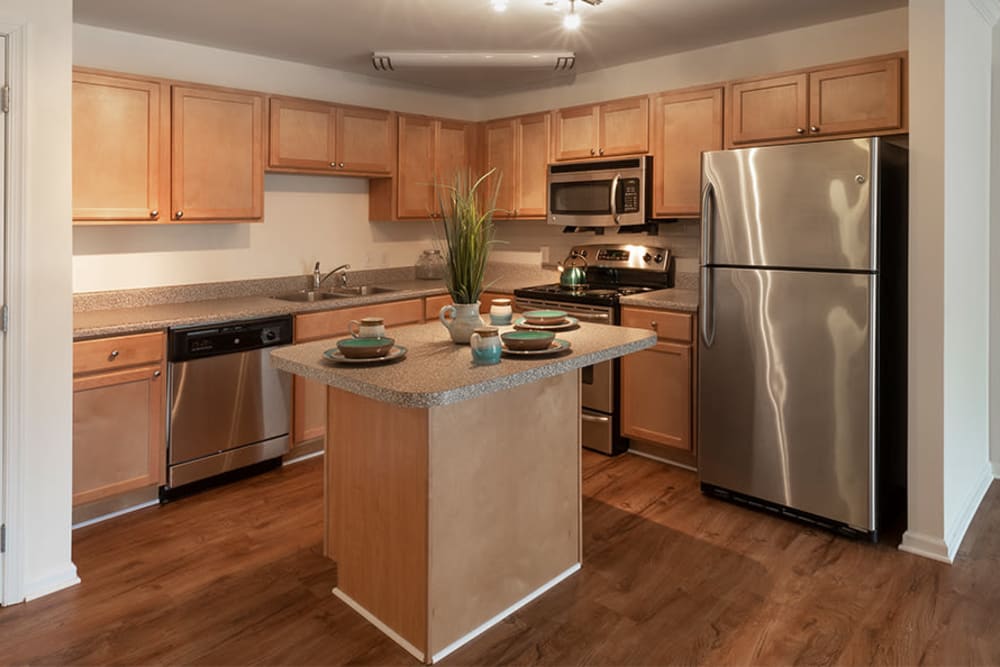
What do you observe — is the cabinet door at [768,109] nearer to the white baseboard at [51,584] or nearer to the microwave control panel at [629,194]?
the microwave control panel at [629,194]

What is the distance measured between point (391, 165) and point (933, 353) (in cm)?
327

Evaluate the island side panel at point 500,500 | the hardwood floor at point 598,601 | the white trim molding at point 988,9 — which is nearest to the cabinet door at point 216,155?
the hardwood floor at point 598,601

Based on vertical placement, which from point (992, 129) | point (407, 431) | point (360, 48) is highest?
point (360, 48)

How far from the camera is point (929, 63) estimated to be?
272 cm

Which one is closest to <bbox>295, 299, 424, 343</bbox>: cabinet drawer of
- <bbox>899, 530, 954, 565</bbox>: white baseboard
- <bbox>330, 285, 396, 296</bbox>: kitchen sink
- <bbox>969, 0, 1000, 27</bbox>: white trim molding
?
<bbox>330, 285, 396, 296</bbox>: kitchen sink

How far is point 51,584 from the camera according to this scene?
2.55m

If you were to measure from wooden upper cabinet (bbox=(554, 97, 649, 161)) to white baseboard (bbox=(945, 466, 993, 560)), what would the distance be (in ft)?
8.11

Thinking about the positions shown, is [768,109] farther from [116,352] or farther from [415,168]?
[116,352]

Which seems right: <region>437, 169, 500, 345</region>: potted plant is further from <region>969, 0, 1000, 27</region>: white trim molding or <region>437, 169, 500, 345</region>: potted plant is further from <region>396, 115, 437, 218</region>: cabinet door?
<region>969, 0, 1000, 27</region>: white trim molding

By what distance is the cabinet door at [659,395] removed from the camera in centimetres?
384

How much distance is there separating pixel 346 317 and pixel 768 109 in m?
2.54

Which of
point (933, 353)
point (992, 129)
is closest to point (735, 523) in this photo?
Answer: point (933, 353)

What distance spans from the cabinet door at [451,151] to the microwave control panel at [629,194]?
1200 millimetres

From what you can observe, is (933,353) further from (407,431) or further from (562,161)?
(562,161)
